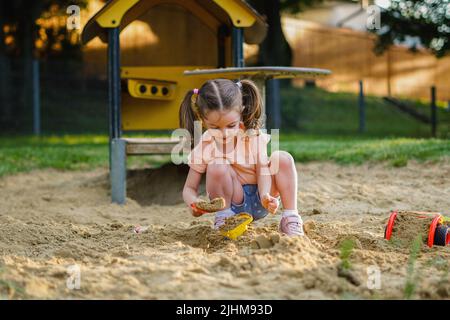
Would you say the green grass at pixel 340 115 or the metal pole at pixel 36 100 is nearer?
the metal pole at pixel 36 100

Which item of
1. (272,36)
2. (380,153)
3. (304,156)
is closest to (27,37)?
(272,36)

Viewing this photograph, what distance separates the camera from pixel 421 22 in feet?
50.4

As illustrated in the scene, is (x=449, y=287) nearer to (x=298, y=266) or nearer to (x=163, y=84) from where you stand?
(x=298, y=266)

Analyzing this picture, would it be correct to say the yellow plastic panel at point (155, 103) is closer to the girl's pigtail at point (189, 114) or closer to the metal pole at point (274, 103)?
the girl's pigtail at point (189, 114)

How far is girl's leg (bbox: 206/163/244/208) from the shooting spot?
334cm

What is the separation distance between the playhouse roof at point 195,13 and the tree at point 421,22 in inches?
380

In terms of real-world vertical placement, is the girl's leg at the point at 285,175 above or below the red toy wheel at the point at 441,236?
above

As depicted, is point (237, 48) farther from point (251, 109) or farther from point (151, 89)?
point (251, 109)

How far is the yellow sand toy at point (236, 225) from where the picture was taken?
3.25 metres

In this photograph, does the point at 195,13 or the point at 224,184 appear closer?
the point at 224,184

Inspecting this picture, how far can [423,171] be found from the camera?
5957 millimetres

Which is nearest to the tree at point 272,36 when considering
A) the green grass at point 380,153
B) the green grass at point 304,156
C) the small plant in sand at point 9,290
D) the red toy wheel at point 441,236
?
the green grass at point 304,156

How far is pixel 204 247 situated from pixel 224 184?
32cm

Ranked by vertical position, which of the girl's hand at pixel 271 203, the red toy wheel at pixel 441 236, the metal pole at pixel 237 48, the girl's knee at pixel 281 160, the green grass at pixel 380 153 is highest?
the metal pole at pixel 237 48
